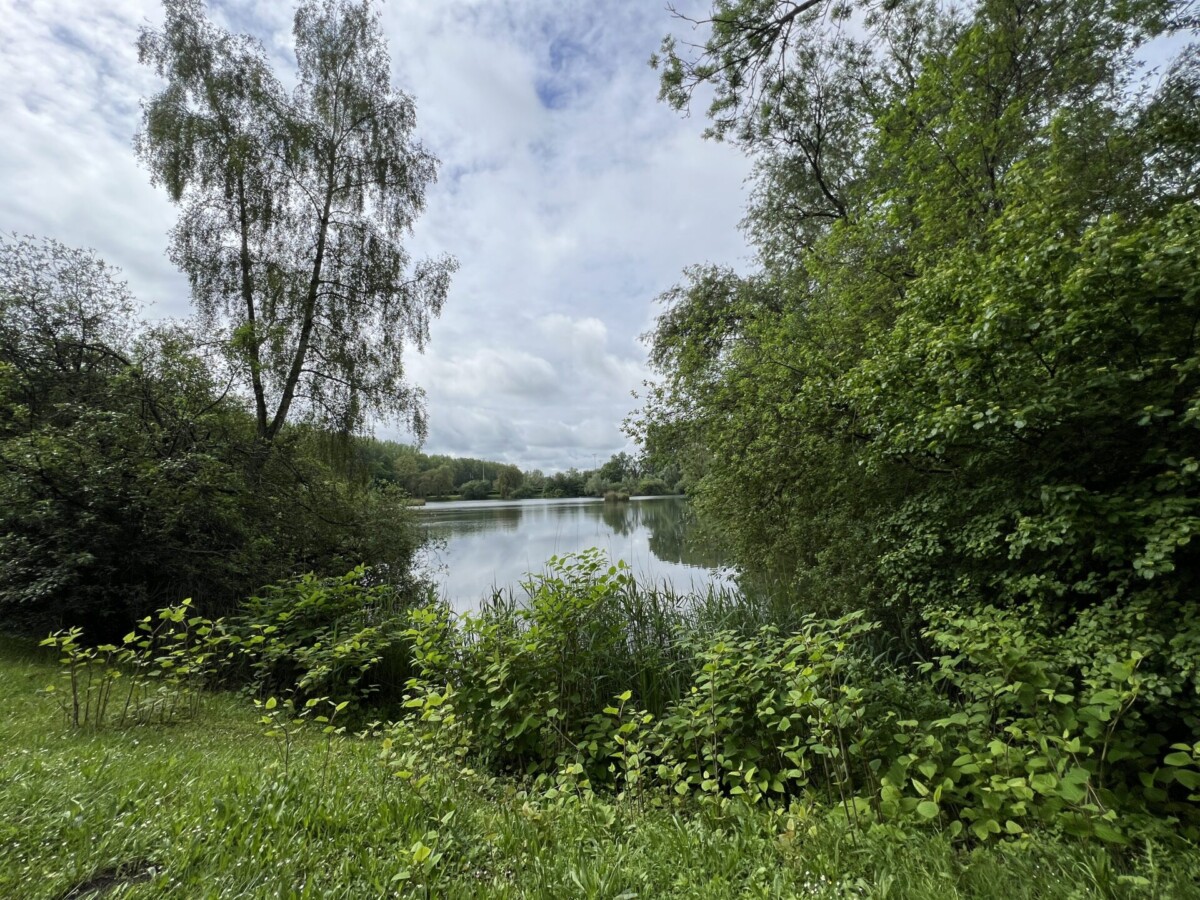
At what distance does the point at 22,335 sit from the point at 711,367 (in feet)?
35.5

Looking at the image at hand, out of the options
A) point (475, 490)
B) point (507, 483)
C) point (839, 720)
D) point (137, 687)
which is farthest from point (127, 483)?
point (507, 483)

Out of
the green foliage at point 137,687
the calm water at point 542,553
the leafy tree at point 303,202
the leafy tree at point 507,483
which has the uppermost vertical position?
the leafy tree at point 303,202

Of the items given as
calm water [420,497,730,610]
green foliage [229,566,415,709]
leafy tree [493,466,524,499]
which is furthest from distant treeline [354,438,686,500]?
green foliage [229,566,415,709]

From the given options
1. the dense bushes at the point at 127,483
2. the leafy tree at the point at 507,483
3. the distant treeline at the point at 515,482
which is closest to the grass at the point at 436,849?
the dense bushes at the point at 127,483

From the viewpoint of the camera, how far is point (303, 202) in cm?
972

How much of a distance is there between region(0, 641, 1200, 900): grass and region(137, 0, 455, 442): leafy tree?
8295mm

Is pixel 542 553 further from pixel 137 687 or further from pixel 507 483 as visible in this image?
pixel 507 483

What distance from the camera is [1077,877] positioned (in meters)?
1.53

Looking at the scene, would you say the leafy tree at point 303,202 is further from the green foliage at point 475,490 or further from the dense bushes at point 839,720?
A: the green foliage at point 475,490

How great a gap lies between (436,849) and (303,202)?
39.0ft

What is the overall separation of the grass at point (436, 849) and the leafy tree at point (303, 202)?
8.29 m

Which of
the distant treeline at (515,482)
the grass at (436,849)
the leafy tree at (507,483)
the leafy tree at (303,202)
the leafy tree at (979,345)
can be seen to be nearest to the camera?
the grass at (436,849)

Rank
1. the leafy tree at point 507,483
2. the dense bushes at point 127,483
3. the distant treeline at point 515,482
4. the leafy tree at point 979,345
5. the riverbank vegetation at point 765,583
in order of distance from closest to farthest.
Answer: the riverbank vegetation at point 765,583 < the leafy tree at point 979,345 < the dense bushes at point 127,483 < the distant treeline at point 515,482 < the leafy tree at point 507,483

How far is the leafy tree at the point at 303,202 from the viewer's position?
8.88 m
